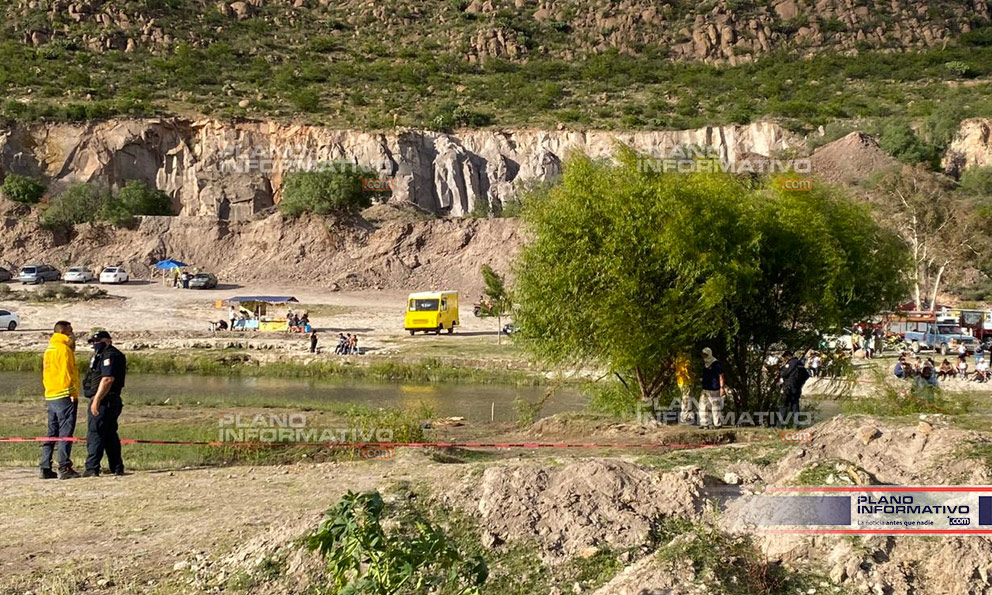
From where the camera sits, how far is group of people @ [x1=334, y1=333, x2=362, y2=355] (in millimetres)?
36281

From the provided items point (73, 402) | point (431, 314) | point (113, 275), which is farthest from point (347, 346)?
point (113, 275)

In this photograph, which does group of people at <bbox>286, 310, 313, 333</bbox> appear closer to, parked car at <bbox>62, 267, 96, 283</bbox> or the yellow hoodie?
parked car at <bbox>62, 267, 96, 283</bbox>

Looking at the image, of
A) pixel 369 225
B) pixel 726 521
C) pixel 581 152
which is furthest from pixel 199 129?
pixel 726 521

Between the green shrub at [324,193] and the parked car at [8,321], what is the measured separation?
2544cm

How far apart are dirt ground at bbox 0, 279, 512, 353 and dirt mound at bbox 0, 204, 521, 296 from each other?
348 cm

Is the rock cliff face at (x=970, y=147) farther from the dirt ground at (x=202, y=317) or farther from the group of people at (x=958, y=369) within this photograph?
the group of people at (x=958, y=369)

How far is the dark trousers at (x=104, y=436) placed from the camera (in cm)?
1151

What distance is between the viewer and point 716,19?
118938 millimetres

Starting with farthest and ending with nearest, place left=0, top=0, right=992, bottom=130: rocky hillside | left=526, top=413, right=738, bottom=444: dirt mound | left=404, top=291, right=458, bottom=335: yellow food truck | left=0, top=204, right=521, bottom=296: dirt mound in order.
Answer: left=0, top=0, right=992, bottom=130: rocky hillside < left=0, top=204, right=521, bottom=296: dirt mound < left=404, top=291, right=458, bottom=335: yellow food truck < left=526, top=413, right=738, bottom=444: dirt mound

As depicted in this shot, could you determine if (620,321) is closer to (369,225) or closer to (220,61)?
(369,225)

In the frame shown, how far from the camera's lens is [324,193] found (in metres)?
64.5

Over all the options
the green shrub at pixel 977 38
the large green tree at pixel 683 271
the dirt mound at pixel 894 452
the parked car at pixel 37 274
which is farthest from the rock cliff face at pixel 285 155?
the dirt mound at pixel 894 452

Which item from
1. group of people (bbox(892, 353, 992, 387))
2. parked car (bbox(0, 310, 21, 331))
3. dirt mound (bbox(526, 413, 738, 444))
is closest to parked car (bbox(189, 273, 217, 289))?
parked car (bbox(0, 310, 21, 331))

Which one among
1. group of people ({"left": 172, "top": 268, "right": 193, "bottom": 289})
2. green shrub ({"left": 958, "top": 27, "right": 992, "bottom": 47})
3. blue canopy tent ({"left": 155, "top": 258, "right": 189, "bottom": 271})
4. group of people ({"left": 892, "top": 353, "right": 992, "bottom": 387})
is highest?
green shrub ({"left": 958, "top": 27, "right": 992, "bottom": 47})
